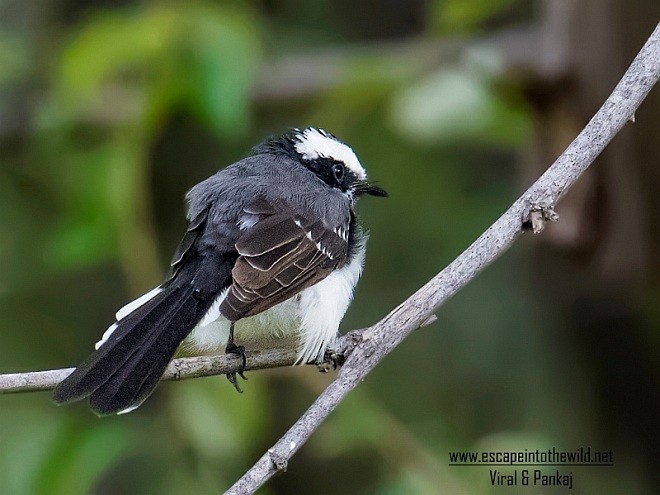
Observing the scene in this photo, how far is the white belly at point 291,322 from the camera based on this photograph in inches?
122

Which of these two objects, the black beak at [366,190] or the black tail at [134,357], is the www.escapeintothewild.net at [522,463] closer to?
the black beak at [366,190]

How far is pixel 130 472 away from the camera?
456 cm

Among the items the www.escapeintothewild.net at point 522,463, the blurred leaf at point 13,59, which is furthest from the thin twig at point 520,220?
the blurred leaf at point 13,59

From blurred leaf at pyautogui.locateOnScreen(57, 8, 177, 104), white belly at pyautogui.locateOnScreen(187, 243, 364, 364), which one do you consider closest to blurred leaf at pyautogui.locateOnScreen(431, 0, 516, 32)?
blurred leaf at pyautogui.locateOnScreen(57, 8, 177, 104)

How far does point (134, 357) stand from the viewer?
8.81 ft

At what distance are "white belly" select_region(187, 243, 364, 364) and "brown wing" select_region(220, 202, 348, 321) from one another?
0.19ft

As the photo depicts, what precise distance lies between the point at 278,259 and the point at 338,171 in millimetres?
827

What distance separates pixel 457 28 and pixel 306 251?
193cm

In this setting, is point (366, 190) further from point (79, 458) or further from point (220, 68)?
point (79, 458)

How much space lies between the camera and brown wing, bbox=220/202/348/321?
2.88 m

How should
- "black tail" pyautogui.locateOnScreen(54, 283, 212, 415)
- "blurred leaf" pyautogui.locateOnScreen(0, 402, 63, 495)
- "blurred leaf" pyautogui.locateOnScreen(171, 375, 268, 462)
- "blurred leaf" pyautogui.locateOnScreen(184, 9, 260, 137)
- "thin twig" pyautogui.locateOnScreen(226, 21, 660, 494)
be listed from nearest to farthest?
"thin twig" pyautogui.locateOnScreen(226, 21, 660, 494), "black tail" pyautogui.locateOnScreen(54, 283, 212, 415), "blurred leaf" pyautogui.locateOnScreen(0, 402, 63, 495), "blurred leaf" pyautogui.locateOnScreen(171, 375, 268, 462), "blurred leaf" pyautogui.locateOnScreen(184, 9, 260, 137)

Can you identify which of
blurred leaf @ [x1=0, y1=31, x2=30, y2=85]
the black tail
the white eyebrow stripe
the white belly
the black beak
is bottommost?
the black tail

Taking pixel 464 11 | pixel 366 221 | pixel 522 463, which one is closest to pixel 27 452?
pixel 522 463

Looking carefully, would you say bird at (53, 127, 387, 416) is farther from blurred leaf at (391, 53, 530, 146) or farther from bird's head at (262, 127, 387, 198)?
blurred leaf at (391, 53, 530, 146)
